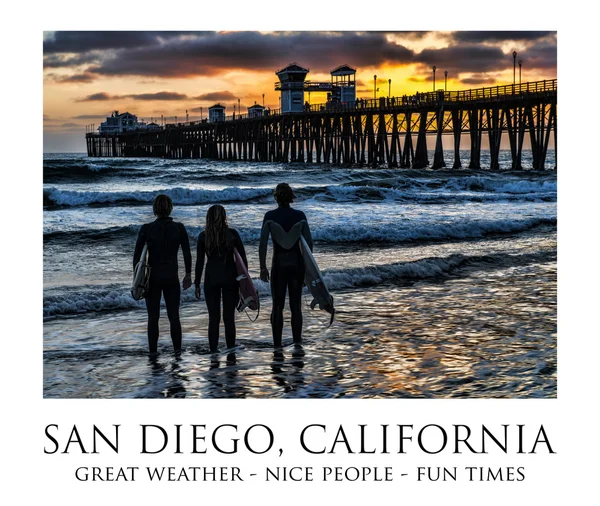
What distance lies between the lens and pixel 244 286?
7.01 meters

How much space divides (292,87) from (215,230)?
61.3 meters

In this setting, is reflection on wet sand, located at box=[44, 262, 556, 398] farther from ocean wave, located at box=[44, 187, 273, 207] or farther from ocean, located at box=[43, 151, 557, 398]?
ocean wave, located at box=[44, 187, 273, 207]

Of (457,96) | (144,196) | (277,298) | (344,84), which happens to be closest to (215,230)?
(277,298)

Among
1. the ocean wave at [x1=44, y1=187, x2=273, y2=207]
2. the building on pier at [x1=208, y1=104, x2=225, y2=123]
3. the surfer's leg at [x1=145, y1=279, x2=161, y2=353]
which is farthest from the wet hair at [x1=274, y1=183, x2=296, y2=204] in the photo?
the building on pier at [x1=208, y1=104, x2=225, y2=123]

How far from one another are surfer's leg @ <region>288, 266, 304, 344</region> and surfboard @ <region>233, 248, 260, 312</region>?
41 centimetres

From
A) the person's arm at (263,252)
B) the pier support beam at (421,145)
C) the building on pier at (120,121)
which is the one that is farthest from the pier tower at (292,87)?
the building on pier at (120,121)

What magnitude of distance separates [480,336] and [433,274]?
421cm

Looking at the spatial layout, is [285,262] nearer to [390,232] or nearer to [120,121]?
[390,232]

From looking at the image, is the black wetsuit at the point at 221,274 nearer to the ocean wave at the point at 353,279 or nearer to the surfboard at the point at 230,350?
the surfboard at the point at 230,350

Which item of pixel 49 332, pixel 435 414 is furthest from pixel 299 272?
pixel 49 332

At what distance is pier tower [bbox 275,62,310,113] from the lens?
218ft

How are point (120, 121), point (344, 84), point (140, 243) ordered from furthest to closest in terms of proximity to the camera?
point (120, 121) → point (344, 84) → point (140, 243)

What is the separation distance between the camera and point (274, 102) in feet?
218
